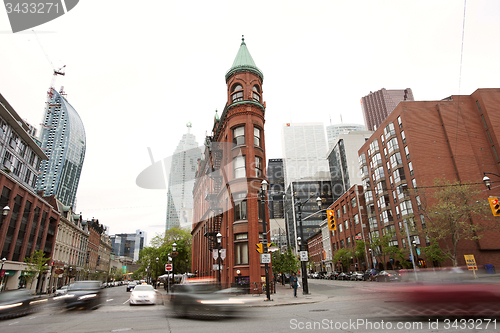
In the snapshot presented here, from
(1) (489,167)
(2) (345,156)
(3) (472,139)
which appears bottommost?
(1) (489,167)

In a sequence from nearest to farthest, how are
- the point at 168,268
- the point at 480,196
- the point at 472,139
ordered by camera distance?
the point at 168,268 < the point at 480,196 < the point at 472,139

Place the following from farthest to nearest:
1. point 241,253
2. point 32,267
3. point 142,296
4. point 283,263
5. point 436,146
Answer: point 436,146
point 32,267
point 283,263
point 241,253
point 142,296

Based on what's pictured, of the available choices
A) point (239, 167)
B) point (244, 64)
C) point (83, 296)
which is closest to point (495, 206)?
point (239, 167)

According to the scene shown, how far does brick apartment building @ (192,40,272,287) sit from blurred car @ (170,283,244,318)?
1306 cm

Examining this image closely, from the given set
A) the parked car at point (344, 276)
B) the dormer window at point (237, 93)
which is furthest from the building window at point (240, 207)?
the parked car at point (344, 276)

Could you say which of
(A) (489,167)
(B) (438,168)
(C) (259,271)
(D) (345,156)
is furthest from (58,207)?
(D) (345,156)

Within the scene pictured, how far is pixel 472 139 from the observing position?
55.7 meters

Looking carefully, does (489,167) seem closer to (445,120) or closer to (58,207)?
(445,120)

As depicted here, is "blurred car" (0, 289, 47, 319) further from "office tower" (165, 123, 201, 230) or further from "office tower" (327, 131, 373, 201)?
"office tower" (327, 131, 373, 201)

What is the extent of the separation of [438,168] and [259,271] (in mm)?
46287

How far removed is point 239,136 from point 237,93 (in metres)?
5.13

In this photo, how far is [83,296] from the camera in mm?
16094

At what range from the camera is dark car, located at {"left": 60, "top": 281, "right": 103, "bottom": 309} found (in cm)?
1591

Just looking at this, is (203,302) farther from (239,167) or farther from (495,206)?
(495,206)
